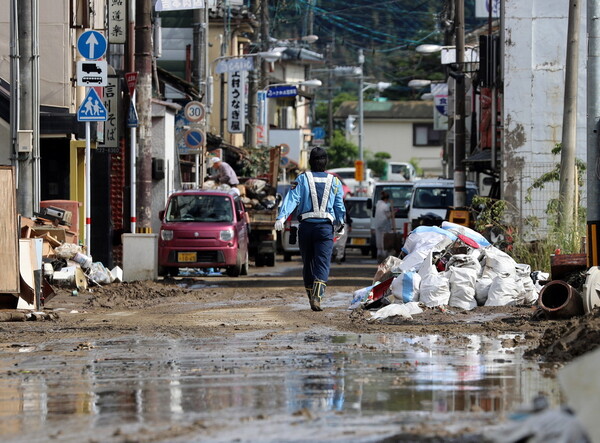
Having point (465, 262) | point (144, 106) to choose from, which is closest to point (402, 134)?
point (144, 106)

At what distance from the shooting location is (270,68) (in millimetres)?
69562

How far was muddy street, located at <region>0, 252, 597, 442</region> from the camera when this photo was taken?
6.13 metres

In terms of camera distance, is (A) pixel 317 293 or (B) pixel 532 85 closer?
(A) pixel 317 293

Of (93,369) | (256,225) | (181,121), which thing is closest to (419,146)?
(181,121)

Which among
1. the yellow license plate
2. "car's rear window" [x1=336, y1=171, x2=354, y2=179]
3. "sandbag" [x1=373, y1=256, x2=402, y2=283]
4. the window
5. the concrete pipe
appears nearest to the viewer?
the concrete pipe

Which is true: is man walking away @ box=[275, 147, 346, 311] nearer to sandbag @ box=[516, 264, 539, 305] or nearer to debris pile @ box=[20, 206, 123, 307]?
sandbag @ box=[516, 264, 539, 305]

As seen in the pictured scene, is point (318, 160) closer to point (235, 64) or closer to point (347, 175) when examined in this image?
point (235, 64)

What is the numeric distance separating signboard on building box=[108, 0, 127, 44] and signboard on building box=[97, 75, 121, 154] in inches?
38.4

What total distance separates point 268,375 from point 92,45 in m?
12.4

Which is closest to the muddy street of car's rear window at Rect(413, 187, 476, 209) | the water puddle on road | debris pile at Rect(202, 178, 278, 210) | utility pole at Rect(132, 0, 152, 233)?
the water puddle on road

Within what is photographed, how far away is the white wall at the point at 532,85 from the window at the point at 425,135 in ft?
227

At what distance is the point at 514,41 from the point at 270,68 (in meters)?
46.9

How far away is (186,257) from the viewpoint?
2347cm

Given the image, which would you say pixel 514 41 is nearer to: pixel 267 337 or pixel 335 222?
pixel 335 222
